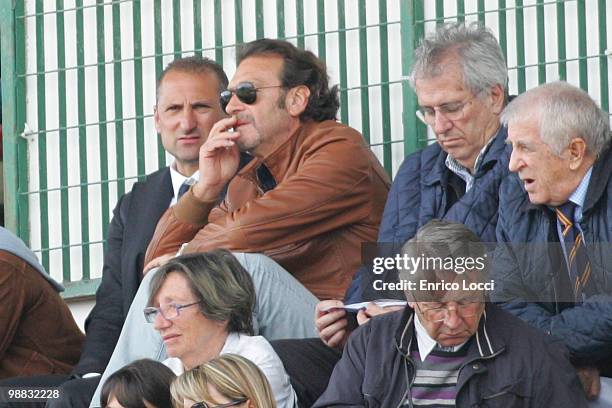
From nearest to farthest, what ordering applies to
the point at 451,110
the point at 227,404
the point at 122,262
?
the point at 227,404 → the point at 451,110 → the point at 122,262

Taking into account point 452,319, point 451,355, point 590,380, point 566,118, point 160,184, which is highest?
point 566,118

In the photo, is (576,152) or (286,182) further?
(286,182)

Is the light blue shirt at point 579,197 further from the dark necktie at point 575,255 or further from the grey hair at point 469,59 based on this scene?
the grey hair at point 469,59

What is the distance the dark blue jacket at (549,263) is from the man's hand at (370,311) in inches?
15.9

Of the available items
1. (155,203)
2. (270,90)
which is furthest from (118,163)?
(270,90)

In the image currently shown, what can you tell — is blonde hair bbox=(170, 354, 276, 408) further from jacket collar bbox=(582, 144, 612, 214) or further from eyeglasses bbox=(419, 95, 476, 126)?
eyeglasses bbox=(419, 95, 476, 126)

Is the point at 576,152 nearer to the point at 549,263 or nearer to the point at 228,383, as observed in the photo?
the point at 549,263

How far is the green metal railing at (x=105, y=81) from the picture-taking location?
29.5ft

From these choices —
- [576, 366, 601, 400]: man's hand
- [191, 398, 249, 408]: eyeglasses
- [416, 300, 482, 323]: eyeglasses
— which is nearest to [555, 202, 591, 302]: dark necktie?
[576, 366, 601, 400]: man's hand

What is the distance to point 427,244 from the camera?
20.9 ft

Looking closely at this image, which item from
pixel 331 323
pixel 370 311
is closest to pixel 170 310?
pixel 331 323

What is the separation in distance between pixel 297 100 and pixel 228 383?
2356mm

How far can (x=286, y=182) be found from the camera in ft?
25.0

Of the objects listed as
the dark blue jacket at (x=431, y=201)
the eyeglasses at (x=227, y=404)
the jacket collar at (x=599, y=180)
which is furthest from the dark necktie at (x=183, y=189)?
the eyeglasses at (x=227, y=404)
